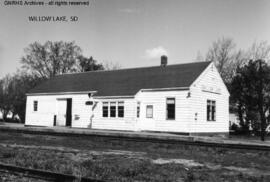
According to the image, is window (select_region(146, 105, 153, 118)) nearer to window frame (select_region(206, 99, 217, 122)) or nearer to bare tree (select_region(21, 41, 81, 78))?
window frame (select_region(206, 99, 217, 122))

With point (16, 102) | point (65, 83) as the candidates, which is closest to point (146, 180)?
point (65, 83)

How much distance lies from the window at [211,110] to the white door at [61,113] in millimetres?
13283

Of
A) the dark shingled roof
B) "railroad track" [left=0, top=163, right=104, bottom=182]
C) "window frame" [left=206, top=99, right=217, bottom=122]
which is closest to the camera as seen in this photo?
"railroad track" [left=0, top=163, right=104, bottom=182]

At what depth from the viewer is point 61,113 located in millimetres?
33031

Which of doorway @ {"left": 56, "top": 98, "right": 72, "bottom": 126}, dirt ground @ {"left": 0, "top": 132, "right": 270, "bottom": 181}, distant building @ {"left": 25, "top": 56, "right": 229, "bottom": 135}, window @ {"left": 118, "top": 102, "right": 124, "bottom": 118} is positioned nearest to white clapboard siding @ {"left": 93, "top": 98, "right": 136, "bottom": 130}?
distant building @ {"left": 25, "top": 56, "right": 229, "bottom": 135}

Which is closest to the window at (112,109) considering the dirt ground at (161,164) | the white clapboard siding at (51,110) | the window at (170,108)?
the white clapboard siding at (51,110)

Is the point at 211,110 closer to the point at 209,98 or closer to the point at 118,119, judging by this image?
the point at 209,98

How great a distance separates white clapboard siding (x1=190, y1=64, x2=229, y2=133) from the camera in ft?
84.5

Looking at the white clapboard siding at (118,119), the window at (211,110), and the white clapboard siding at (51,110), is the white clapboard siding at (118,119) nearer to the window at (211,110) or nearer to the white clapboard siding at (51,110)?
the white clapboard siding at (51,110)

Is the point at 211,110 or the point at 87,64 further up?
the point at 87,64

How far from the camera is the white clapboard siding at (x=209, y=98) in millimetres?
25750

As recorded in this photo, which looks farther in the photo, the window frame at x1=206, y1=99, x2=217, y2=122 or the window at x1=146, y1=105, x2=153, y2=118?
the window frame at x1=206, y1=99, x2=217, y2=122

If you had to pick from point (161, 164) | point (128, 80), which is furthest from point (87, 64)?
point (161, 164)

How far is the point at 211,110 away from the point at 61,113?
14015 millimetres
